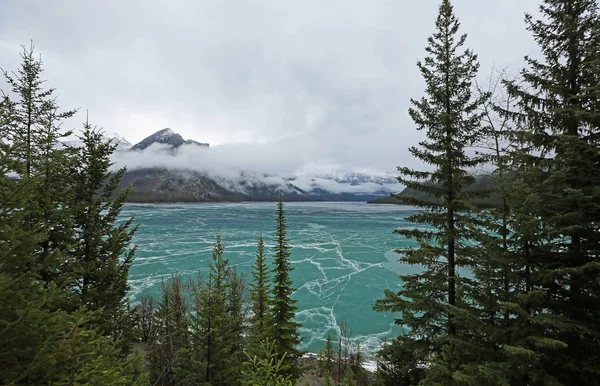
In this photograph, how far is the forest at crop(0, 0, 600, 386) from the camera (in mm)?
3600

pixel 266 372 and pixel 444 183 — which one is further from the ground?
pixel 444 183

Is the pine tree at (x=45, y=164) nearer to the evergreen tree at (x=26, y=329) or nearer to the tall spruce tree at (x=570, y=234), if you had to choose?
the evergreen tree at (x=26, y=329)

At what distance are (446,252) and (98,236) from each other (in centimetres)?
1222

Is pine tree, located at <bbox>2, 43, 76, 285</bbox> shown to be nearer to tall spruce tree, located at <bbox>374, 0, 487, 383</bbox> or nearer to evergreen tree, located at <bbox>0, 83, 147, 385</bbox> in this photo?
evergreen tree, located at <bbox>0, 83, 147, 385</bbox>

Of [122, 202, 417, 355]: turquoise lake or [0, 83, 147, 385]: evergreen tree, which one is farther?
[122, 202, 417, 355]: turquoise lake

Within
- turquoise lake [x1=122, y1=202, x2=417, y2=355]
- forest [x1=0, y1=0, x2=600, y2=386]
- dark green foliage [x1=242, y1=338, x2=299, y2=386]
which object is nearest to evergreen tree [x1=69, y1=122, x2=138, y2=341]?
forest [x1=0, y1=0, x2=600, y2=386]

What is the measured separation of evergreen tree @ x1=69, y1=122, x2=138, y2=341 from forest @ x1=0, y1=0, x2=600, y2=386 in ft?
0.17

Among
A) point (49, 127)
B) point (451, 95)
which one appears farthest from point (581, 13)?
point (49, 127)

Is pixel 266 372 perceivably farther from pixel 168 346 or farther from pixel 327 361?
pixel 168 346

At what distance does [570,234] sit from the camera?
498 cm

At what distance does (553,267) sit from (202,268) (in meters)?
44.5

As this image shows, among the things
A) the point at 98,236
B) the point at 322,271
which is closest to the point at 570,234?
the point at 98,236

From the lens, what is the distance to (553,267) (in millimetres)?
5398

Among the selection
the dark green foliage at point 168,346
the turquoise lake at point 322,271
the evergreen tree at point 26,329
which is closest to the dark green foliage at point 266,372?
the evergreen tree at point 26,329
